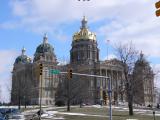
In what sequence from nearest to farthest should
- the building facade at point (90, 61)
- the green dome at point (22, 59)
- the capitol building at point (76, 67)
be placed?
the capitol building at point (76, 67) < the building facade at point (90, 61) < the green dome at point (22, 59)

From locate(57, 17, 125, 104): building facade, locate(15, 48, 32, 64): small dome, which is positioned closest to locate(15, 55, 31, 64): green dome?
locate(15, 48, 32, 64): small dome

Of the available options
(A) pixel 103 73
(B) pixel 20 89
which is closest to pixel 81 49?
(A) pixel 103 73

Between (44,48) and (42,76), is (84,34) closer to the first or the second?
(44,48)

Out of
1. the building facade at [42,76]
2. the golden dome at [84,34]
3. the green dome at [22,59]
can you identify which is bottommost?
the building facade at [42,76]

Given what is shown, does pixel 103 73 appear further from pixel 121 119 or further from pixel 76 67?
pixel 121 119

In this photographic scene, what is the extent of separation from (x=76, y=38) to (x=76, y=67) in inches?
551

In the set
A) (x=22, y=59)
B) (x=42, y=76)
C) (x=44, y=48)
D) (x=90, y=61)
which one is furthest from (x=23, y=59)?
(x=42, y=76)

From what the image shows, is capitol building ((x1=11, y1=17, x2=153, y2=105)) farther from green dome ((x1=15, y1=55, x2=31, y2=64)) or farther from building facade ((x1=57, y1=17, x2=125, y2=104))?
green dome ((x1=15, y1=55, x2=31, y2=64))

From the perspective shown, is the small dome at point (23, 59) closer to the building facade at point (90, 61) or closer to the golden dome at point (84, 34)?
the building facade at point (90, 61)

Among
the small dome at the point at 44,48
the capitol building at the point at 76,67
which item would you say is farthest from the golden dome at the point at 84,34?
the small dome at the point at 44,48

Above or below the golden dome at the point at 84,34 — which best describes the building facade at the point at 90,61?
below

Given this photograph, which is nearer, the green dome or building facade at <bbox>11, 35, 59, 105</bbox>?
building facade at <bbox>11, 35, 59, 105</bbox>

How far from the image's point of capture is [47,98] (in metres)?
141

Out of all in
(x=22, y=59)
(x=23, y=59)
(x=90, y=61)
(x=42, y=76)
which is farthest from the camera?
(x=23, y=59)
